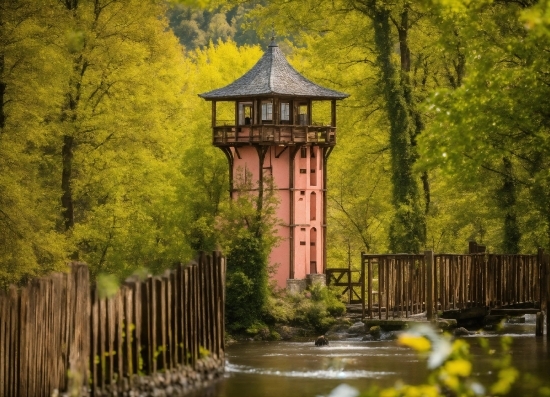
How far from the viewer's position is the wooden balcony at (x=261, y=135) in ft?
193

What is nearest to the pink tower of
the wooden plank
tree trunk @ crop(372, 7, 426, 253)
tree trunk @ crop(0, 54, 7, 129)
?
tree trunk @ crop(372, 7, 426, 253)

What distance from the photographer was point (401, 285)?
42.5 meters

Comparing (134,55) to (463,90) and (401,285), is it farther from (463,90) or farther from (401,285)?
(463,90)

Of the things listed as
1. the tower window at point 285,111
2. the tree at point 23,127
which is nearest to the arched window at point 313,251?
the tower window at point 285,111

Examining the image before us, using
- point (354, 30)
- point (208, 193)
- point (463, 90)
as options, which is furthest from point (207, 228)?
point (463, 90)

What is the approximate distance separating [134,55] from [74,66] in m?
2.47

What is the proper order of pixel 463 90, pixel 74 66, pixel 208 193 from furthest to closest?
1. pixel 208 193
2. pixel 74 66
3. pixel 463 90

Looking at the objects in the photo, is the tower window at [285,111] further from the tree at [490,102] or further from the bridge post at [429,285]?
the tree at [490,102]

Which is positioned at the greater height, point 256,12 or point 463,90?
point 256,12

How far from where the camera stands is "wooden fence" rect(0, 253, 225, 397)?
2131 centimetres

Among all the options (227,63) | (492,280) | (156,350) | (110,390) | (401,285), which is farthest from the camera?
(227,63)

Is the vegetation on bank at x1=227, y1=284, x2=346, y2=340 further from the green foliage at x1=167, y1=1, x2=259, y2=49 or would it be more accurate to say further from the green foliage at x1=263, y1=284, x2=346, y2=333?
the green foliage at x1=167, y1=1, x2=259, y2=49

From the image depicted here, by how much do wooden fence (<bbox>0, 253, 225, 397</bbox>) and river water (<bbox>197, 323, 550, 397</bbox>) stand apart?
133cm

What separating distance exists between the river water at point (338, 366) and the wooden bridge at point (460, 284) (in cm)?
120
